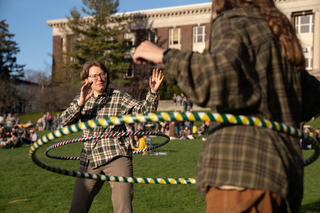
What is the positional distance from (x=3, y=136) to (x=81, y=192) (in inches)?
818

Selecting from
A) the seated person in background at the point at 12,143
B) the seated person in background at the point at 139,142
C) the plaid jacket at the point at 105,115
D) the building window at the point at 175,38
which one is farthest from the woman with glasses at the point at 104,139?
the building window at the point at 175,38

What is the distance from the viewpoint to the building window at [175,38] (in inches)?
2216

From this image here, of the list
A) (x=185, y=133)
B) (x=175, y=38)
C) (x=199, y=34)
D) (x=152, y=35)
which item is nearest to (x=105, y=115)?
(x=185, y=133)

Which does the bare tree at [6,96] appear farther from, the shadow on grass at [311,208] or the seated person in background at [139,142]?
the shadow on grass at [311,208]

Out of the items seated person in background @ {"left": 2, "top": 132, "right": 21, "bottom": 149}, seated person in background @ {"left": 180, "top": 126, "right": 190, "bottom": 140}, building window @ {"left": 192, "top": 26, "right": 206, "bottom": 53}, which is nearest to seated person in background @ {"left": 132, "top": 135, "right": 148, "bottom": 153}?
seated person in background @ {"left": 2, "top": 132, "right": 21, "bottom": 149}

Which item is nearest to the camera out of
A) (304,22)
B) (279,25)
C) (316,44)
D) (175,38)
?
(279,25)

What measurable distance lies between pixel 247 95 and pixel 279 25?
20.3 inches

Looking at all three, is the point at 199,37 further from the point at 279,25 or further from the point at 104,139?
the point at 279,25

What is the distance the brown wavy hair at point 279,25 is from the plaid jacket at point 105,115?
2307 mm

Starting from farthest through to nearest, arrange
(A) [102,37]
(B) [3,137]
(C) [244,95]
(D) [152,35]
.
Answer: (D) [152,35], (A) [102,37], (B) [3,137], (C) [244,95]

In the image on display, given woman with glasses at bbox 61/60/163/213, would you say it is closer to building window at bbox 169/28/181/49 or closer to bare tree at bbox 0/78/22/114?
bare tree at bbox 0/78/22/114

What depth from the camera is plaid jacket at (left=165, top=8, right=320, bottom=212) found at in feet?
6.26

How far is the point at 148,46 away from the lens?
2.22 meters

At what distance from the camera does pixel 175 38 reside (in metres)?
56.5
